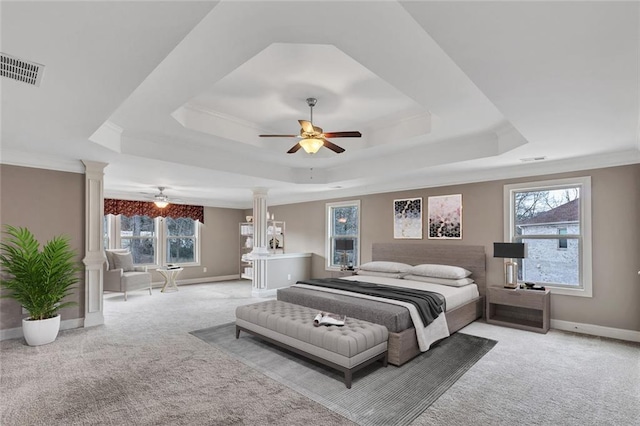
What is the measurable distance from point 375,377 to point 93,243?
14.3 ft

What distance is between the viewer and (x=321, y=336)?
10.4 ft

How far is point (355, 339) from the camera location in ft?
9.89

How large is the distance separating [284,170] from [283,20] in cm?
428

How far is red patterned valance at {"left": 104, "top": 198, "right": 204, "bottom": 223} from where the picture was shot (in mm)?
7831

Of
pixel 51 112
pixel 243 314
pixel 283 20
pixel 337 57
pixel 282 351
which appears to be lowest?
pixel 282 351

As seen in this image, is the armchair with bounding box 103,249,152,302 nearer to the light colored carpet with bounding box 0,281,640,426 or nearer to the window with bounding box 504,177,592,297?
the light colored carpet with bounding box 0,281,640,426

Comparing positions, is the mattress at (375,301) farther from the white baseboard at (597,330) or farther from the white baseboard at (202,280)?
the white baseboard at (202,280)

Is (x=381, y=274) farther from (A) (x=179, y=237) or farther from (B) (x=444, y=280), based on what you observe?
(A) (x=179, y=237)

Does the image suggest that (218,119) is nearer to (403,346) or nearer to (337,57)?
(337,57)

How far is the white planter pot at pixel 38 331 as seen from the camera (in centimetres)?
391

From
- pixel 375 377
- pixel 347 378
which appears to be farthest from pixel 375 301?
pixel 347 378

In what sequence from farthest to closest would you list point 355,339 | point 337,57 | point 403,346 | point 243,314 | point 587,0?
point 243,314
point 403,346
point 355,339
point 337,57
point 587,0

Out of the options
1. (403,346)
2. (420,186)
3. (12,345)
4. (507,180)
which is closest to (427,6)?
(403,346)

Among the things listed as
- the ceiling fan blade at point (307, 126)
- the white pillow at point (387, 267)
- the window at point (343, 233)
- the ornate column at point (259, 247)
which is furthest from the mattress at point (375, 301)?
the ornate column at point (259, 247)
